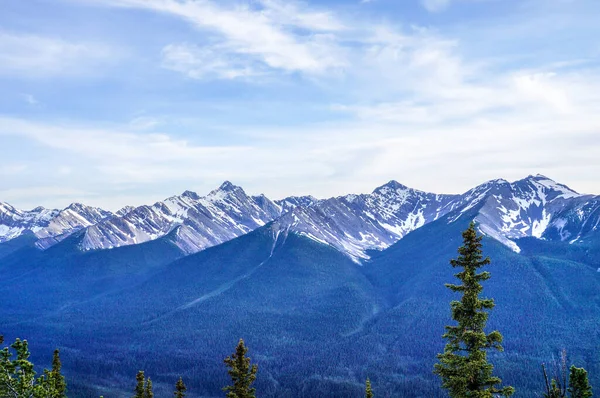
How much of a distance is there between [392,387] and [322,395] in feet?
87.8

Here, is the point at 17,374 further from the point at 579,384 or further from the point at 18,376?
the point at 579,384

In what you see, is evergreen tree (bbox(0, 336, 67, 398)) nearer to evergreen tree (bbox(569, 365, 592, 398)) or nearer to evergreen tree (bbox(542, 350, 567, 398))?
evergreen tree (bbox(542, 350, 567, 398))

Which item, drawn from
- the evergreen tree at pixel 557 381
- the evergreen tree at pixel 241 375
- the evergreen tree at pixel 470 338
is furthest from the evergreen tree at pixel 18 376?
the evergreen tree at pixel 557 381

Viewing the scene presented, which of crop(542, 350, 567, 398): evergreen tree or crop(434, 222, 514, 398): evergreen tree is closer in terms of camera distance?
crop(542, 350, 567, 398): evergreen tree

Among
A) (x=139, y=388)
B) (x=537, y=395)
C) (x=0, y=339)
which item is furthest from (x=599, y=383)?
(x=0, y=339)

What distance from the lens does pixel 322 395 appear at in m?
196

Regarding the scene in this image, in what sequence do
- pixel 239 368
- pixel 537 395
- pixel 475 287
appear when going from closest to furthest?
pixel 475 287
pixel 239 368
pixel 537 395

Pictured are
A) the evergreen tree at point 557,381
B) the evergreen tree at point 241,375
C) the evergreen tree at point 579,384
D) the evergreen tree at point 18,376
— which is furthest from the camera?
the evergreen tree at point 241,375

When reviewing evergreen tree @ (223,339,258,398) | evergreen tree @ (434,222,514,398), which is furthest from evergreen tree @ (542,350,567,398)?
evergreen tree @ (223,339,258,398)

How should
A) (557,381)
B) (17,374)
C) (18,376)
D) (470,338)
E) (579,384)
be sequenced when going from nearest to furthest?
(557,381)
(17,374)
(18,376)
(470,338)
(579,384)

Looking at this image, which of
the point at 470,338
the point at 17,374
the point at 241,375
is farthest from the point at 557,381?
the point at 17,374

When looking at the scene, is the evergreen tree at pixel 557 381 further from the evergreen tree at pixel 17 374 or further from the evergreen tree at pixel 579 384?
the evergreen tree at pixel 17 374

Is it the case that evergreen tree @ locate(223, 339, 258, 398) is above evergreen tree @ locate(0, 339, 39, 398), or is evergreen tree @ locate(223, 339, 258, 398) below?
below

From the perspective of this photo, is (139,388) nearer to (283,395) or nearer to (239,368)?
(239,368)
